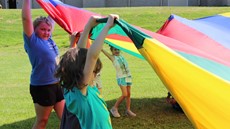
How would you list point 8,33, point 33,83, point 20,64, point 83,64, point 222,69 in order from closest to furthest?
point 83,64
point 222,69
point 33,83
point 20,64
point 8,33

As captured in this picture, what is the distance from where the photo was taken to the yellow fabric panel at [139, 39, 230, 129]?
2613mm

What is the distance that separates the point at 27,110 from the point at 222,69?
11.5 feet

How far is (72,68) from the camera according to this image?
8.18ft

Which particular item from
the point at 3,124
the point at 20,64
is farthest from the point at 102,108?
the point at 20,64

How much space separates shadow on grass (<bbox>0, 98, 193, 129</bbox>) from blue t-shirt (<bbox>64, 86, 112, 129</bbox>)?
2.61 metres

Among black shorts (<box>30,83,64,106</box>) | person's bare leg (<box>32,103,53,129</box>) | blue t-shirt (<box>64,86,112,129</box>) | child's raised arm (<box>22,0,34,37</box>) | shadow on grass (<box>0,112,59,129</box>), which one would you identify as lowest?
shadow on grass (<box>0,112,59,129</box>)

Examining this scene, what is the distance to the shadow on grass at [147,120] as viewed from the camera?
528 centimetres

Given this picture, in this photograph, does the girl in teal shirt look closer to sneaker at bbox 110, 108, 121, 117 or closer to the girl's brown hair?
the girl's brown hair

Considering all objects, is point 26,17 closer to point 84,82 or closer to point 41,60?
point 41,60

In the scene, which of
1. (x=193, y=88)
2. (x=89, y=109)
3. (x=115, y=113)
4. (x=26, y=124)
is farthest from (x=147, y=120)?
(x=89, y=109)

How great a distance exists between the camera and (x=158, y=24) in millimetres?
21422

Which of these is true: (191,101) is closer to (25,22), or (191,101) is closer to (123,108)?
(25,22)

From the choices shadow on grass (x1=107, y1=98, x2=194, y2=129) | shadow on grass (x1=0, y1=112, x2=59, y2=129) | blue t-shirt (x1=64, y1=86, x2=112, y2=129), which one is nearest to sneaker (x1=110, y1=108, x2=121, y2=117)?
shadow on grass (x1=107, y1=98, x2=194, y2=129)

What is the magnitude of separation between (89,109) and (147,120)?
3.02m
